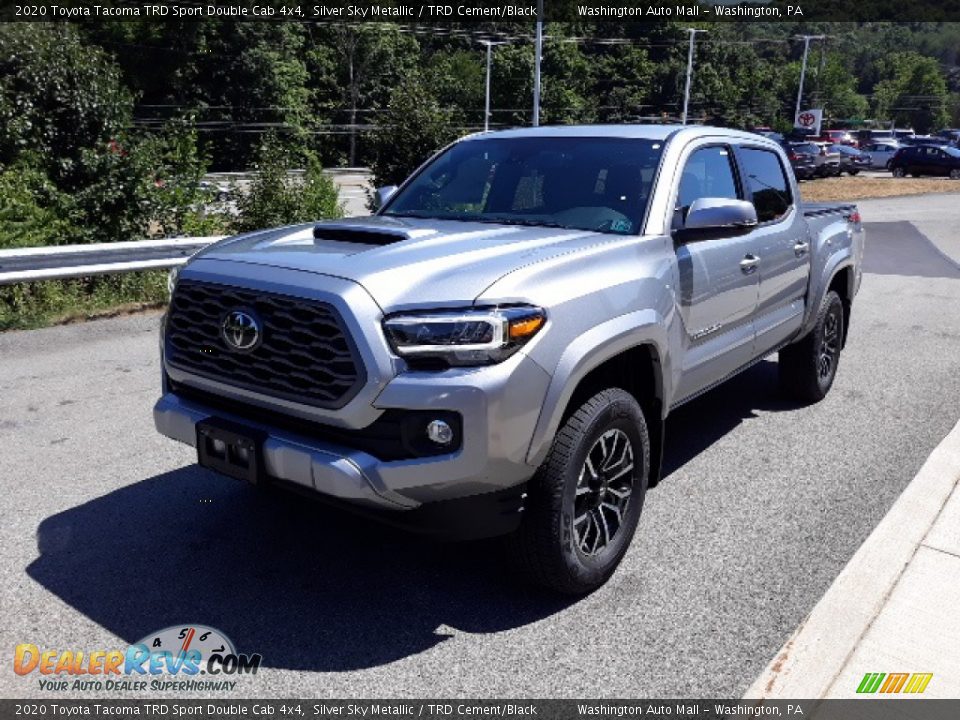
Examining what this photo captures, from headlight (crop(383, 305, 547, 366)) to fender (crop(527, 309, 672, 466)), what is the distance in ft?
0.94

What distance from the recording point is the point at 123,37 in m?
51.6

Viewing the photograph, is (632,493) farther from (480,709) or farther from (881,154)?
(881,154)

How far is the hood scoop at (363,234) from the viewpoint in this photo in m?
3.69

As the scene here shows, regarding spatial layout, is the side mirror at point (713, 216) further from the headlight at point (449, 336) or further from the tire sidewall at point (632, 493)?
the headlight at point (449, 336)

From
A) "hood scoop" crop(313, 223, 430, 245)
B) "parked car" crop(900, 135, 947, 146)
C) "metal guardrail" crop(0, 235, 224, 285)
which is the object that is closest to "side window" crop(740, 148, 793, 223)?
"hood scoop" crop(313, 223, 430, 245)

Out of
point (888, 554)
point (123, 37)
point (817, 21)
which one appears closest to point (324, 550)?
point (888, 554)

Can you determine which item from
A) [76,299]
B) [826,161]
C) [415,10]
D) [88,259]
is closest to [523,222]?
[88,259]

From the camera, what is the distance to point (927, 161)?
129ft

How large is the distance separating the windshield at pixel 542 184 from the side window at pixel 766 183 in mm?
1077

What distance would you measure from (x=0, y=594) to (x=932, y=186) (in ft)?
124

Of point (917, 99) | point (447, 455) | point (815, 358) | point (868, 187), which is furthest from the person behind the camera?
point (917, 99)

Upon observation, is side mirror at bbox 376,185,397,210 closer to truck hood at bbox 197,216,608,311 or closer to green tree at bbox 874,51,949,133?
truck hood at bbox 197,216,608,311

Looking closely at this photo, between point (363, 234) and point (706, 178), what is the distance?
2.04 meters

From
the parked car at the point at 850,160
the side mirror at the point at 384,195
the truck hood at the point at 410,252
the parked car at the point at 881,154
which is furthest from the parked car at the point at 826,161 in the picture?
the truck hood at the point at 410,252
